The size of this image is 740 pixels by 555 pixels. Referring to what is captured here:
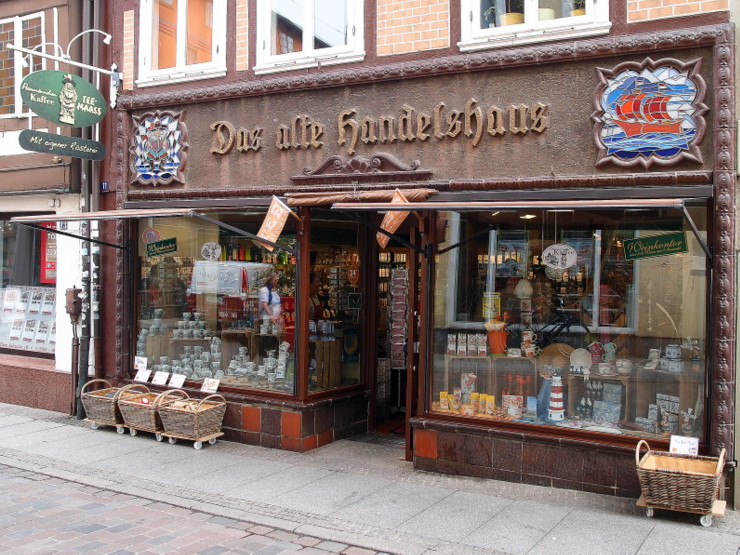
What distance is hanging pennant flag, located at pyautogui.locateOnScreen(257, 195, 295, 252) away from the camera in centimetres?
827

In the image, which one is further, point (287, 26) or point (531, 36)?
point (287, 26)

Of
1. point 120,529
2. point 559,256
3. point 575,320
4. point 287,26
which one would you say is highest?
point 287,26

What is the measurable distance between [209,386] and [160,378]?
895mm

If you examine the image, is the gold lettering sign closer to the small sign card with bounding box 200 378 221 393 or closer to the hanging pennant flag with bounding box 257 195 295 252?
the hanging pennant flag with bounding box 257 195 295 252

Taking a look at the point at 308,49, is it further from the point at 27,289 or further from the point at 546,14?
the point at 27,289

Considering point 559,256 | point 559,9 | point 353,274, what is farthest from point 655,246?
point 353,274

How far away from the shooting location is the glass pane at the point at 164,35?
1016 centimetres

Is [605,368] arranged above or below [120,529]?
above

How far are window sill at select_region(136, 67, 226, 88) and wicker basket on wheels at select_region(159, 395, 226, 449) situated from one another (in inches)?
165

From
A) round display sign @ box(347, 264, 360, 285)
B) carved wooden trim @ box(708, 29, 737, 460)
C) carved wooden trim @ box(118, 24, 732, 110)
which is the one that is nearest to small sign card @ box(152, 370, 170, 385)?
round display sign @ box(347, 264, 360, 285)

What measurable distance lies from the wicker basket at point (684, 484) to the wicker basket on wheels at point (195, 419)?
4979mm

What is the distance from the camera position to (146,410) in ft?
30.0

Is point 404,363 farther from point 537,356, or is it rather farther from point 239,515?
point 239,515

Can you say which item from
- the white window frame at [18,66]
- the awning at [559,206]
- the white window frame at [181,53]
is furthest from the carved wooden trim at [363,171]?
the white window frame at [18,66]
